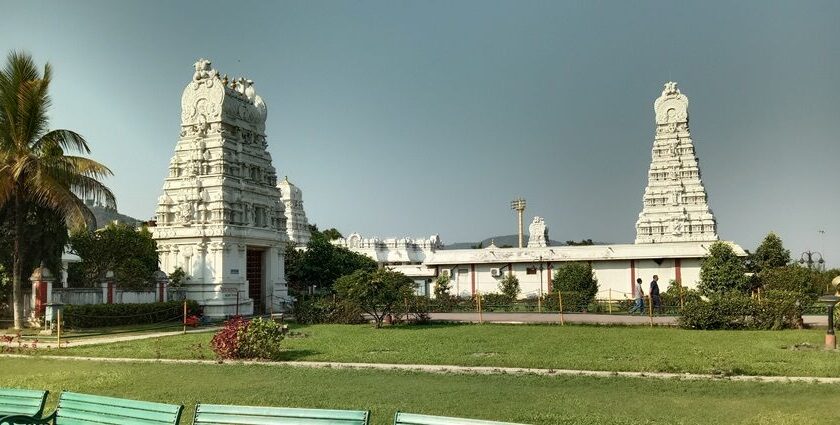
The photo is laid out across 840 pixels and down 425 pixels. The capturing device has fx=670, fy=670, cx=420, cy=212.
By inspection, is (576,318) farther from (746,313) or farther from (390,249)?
(390,249)

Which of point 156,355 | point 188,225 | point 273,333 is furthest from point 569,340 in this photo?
point 188,225

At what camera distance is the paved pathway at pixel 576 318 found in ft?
76.1

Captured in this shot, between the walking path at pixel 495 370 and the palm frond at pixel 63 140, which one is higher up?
the palm frond at pixel 63 140

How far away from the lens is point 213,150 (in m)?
32.6

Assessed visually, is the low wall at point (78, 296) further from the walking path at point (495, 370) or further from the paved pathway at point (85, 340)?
the walking path at point (495, 370)

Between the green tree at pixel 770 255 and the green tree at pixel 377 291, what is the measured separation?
20838mm

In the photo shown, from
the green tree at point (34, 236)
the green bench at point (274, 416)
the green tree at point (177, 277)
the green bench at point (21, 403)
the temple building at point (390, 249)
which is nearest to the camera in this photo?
the green bench at point (274, 416)

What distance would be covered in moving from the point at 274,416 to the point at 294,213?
65.8m

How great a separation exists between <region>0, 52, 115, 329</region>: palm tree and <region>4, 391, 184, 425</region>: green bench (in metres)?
17.1

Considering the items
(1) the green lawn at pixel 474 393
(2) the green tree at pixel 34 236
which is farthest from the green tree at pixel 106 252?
(1) the green lawn at pixel 474 393

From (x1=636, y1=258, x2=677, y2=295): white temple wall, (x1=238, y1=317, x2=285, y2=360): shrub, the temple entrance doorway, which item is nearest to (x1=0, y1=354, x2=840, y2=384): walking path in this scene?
(x1=238, y1=317, x2=285, y2=360): shrub

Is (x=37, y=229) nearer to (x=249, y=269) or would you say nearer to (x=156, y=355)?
(x=156, y=355)

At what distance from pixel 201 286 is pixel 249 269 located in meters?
3.83

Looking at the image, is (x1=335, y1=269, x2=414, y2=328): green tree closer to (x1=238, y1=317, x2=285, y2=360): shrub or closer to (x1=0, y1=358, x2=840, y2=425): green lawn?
(x1=238, y1=317, x2=285, y2=360): shrub
